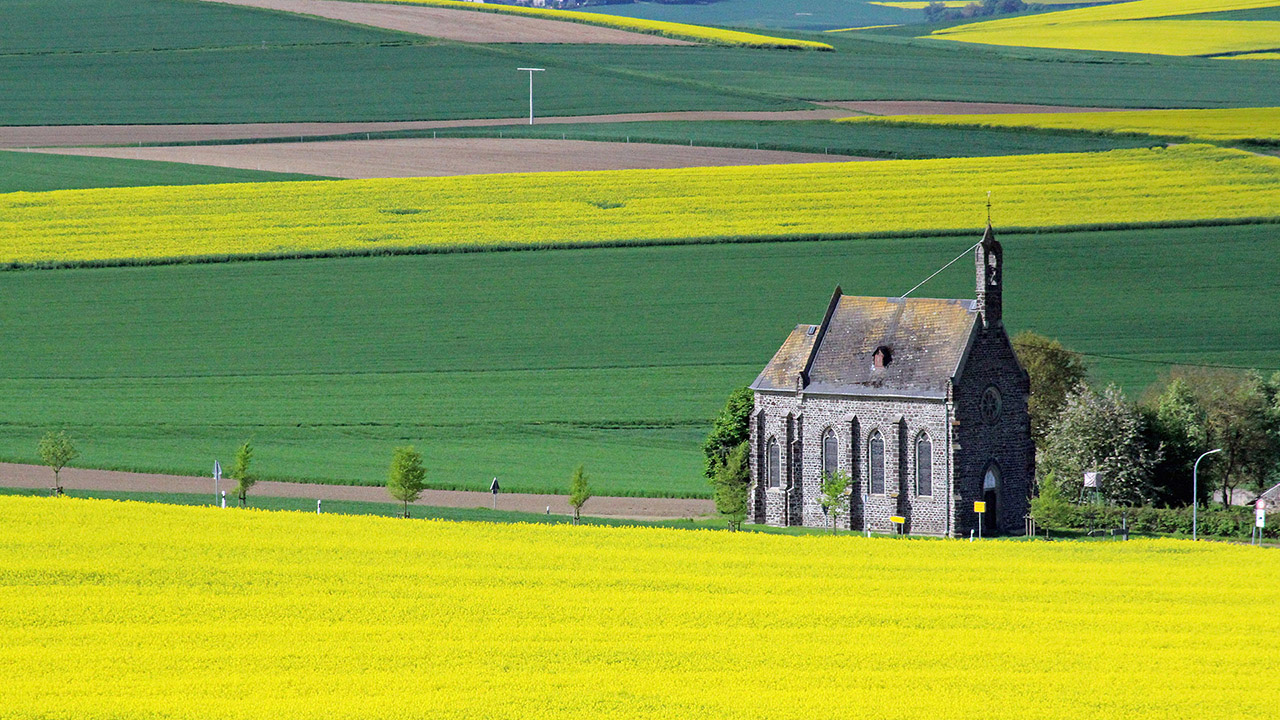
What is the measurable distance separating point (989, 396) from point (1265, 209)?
4269 centimetres

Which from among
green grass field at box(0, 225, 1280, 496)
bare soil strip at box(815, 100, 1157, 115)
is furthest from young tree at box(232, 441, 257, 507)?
bare soil strip at box(815, 100, 1157, 115)

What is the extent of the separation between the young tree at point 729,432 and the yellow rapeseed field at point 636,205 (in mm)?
27821

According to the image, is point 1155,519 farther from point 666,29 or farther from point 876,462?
point 666,29

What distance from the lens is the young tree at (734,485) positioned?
78.7 metres

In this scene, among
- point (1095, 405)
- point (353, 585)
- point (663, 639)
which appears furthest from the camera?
point (1095, 405)

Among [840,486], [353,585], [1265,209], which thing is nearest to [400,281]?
[840,486]

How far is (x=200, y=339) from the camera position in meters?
102

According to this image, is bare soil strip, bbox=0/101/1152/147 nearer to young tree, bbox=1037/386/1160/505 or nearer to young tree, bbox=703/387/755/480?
young tree, bbox=703/387/755/480

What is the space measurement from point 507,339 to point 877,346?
86.8 ft

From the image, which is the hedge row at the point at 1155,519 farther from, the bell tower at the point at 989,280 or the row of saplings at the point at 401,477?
the row of saplings at the point at 401,477

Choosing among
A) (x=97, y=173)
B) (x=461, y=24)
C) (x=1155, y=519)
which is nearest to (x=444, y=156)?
(x=97, y=173)

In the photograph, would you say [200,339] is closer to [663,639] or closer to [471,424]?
[471,424]

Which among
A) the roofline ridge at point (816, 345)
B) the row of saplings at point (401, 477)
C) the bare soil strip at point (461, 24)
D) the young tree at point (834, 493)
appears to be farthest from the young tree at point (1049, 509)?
the bare soil strip at point (461, 24)

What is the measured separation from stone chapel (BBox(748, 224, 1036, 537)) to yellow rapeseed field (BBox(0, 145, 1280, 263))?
30.7 m
